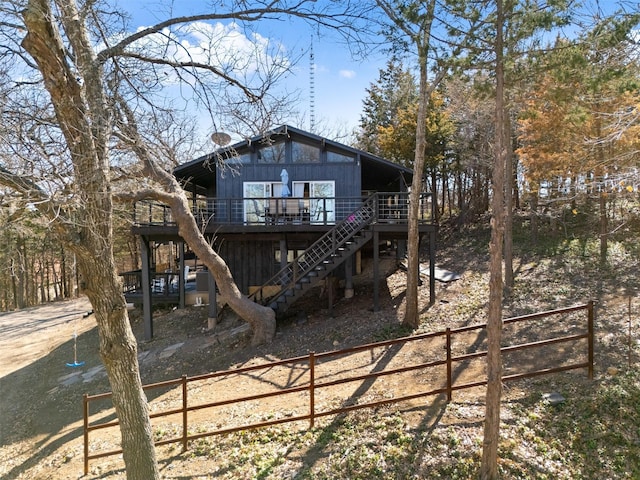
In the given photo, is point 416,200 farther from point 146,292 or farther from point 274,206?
point 146,292

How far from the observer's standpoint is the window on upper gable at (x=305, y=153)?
14484 millimetres

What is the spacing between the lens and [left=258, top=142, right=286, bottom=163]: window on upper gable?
47.4 feet

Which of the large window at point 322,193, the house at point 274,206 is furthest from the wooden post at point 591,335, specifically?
the large window at point 322,193

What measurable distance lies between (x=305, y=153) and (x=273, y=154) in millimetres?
1268

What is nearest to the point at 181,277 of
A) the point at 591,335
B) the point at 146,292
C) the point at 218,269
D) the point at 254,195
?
the point at 146,292

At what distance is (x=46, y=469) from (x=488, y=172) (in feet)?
74.5

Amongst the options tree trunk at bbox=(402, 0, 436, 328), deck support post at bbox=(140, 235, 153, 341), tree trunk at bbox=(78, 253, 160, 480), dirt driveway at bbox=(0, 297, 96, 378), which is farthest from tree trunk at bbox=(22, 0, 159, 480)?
dirt driveway at bbox=(0, 297, 96, 378)

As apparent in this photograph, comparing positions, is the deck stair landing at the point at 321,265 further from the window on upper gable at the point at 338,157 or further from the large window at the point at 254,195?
the large window at the point at 254,195

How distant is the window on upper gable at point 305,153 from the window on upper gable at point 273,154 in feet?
1.55

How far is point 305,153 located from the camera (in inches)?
572

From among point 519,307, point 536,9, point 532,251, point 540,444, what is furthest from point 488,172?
point 540,444

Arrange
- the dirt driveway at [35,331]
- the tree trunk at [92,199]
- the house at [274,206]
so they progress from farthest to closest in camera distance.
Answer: the dirt driveway at [35,331], the house at [274,206], the tree trunk at [92,199]

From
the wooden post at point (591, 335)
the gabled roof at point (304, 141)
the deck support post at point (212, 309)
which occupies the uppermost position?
the gabled roof at point (304, 141)

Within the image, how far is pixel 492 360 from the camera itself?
4309 millimetres
